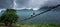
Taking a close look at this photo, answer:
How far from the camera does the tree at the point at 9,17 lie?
1.95m

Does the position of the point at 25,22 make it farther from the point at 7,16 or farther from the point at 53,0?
the point at 53,0

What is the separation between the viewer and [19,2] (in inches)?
78.5

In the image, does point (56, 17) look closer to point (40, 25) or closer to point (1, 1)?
point (40, 25)

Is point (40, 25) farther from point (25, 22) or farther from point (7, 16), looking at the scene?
point (7, 16)

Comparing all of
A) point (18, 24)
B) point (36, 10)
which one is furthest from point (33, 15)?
point (18, 24)

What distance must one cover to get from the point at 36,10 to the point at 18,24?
0.27 meters

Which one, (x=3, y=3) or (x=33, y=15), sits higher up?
(x=3, y=3)

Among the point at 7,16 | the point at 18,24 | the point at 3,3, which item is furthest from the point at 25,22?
the point at 3,3

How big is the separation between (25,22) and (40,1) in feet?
1.01

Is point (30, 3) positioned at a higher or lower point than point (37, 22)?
higher

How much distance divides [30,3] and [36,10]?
0.12 metres

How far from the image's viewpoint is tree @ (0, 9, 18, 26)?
195cm

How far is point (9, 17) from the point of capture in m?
1.95

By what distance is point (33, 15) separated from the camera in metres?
1.97
